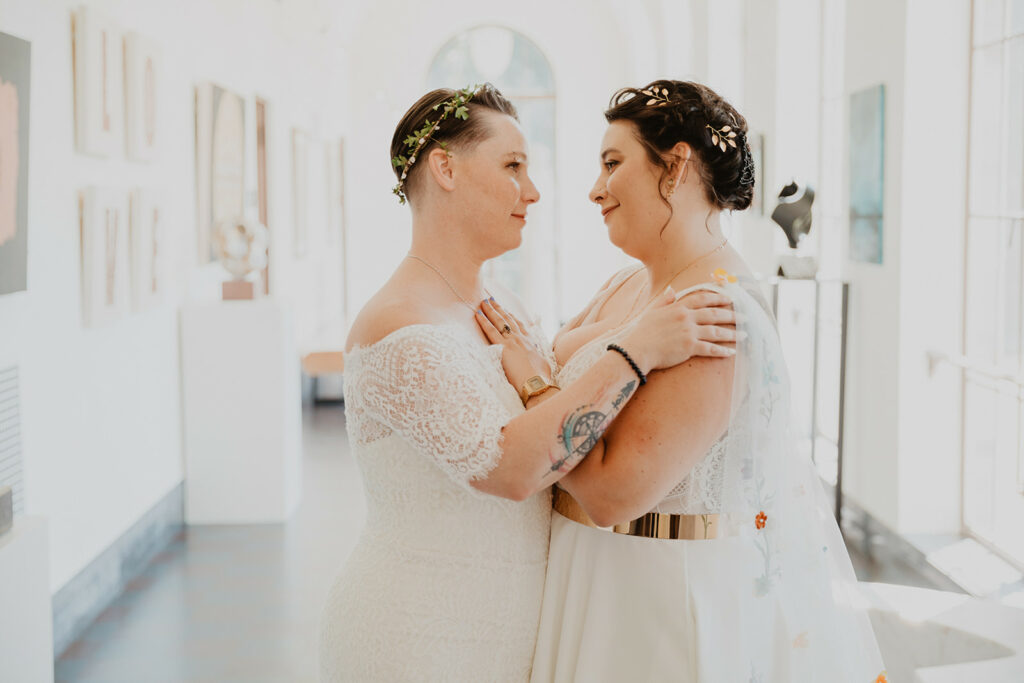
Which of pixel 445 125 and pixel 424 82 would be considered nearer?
pixel 445 125

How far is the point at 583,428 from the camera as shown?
6.73 feet

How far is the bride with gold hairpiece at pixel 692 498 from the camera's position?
6.91 ft

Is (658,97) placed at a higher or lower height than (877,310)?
higher

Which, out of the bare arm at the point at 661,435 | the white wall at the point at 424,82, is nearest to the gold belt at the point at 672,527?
the bare arm at the point at 661,435

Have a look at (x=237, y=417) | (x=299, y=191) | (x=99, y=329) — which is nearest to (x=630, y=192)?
(x=99, y=329)

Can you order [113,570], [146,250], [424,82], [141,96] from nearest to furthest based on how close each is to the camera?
[113,570], [141,96], [146,250], [424,82]

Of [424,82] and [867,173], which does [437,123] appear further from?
[424,82]

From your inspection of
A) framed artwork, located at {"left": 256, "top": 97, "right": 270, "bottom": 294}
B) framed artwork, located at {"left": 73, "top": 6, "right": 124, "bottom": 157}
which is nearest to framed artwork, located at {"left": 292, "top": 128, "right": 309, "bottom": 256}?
framed artwork, located at {"left": 256, "top": 97, "right": 270, "bottom": 294}

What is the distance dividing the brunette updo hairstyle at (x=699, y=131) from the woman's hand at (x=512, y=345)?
0.48 m

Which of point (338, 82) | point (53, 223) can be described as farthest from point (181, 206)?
point (338, 82)

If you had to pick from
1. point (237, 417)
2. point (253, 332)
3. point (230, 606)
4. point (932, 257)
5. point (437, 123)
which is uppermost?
point (437, 123)

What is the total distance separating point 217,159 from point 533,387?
636cm

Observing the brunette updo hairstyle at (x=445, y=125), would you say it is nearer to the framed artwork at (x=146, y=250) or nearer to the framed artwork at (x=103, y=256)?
the framed artwork at (x=103, y=256)

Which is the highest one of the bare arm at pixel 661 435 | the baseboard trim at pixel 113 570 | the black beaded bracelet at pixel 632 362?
the black beaded bracelet at pixel 632 362
